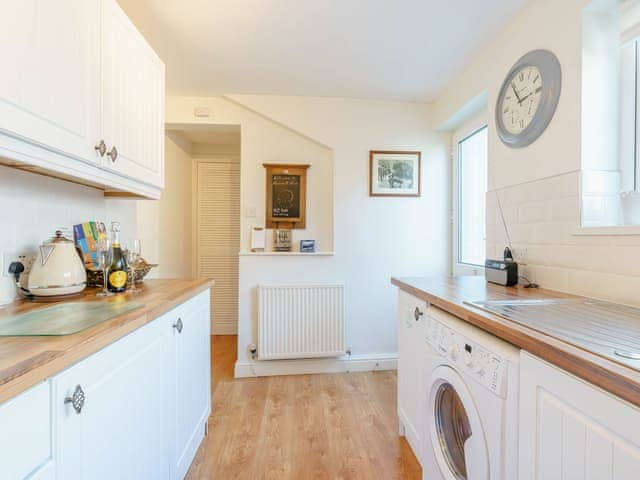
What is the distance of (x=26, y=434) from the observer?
0.54 m

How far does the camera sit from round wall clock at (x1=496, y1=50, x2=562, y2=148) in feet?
4.74

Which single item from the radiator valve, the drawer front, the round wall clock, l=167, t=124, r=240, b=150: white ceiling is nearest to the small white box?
the radiator valve

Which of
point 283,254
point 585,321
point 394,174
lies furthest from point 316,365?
point 585,321

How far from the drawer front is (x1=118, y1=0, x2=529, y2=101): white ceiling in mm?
1836

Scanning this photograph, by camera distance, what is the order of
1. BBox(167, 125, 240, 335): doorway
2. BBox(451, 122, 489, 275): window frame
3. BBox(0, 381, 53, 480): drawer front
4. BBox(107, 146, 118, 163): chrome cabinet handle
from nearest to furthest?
BBox(0, 381, 53, 480): drawer front < BBox(107, 146, 118, 163): chrome cabinet handle < BBox(451, 122, 489, 275): window frame < BBox(167, 125, 240, 335): doorway

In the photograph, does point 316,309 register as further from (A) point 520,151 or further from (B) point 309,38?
(B) point 309,38

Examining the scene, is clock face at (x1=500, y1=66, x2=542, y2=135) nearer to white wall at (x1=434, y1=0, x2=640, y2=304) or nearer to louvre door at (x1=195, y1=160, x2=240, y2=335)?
white wall at (x1=434, y1=0, x2=640, y2=304)

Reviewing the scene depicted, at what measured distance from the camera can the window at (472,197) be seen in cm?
233

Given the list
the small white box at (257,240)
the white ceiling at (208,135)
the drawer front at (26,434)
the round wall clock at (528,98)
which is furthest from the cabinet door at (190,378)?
the round wall clock at (528,98)

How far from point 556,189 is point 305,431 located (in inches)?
74.3

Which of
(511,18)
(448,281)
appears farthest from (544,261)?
(511,18)

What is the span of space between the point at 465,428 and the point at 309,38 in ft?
7.10

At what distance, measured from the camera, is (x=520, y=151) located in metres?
1.67

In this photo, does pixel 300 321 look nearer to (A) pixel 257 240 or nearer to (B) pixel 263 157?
(A) pixel 257 240
